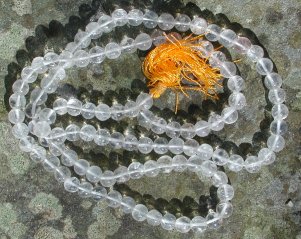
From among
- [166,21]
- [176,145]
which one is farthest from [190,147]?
[166,21]

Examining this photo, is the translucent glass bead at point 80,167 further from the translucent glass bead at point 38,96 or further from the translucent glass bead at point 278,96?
the translucent glass bead at point 278,96

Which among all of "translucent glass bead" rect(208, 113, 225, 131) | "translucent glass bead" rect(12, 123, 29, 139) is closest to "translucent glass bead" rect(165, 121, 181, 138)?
"translucent glass bead" rect(208, 113, 225, 131)

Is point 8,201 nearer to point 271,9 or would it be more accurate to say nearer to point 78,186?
point 78,186

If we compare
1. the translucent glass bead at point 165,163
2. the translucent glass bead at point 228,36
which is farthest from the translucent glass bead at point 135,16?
the translucent glass bead at point 165,163

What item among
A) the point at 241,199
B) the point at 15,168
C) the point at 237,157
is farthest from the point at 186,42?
the point at 15,168

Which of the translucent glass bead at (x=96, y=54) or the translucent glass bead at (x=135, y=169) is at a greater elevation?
the translucent glass bead at (x=96, y=54)

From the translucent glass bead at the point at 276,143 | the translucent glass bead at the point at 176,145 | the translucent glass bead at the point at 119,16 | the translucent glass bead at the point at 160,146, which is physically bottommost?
the translucent glass bead at the point at 160,146

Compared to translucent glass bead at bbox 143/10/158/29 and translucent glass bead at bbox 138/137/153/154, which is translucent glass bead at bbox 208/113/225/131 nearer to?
translucent glass bead at bbox 138/137/153/154
